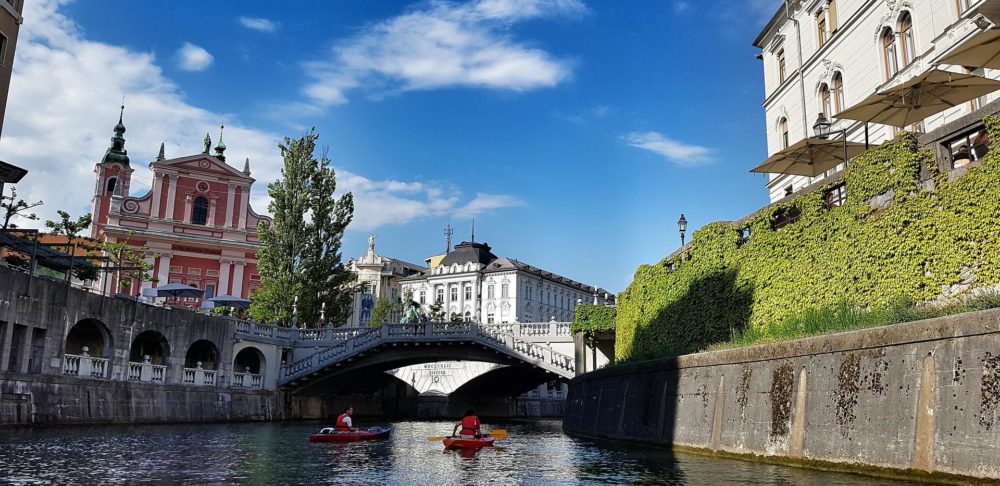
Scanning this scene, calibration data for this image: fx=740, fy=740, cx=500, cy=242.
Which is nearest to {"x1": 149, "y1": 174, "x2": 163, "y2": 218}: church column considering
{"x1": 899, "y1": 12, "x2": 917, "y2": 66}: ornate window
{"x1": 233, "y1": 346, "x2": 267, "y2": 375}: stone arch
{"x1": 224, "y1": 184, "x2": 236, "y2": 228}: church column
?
{"x1": 224, "y1": 184, "x2": 236, "y2": 228}: church column

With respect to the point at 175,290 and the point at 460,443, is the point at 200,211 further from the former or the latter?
the point at 460,443

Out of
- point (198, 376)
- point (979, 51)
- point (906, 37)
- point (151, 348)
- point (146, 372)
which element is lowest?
point (198, 376)

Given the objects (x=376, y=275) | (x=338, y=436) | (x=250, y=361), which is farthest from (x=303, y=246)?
(x=376, y=275)

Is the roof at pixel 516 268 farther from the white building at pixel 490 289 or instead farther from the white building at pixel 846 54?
the white building at pixel 846 54

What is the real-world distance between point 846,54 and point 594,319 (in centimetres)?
1932

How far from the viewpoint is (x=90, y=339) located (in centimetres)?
3378

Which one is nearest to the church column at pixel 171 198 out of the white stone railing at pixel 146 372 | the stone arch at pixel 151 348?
the stone arch at pixel 151 348

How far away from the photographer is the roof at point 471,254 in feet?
368

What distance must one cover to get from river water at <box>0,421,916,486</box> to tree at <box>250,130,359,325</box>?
992 inches

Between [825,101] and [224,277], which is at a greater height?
[825,101]

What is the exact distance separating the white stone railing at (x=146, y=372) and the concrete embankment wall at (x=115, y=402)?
411mm

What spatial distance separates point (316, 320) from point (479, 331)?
14.1 m

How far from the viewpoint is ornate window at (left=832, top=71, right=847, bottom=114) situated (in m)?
33.4

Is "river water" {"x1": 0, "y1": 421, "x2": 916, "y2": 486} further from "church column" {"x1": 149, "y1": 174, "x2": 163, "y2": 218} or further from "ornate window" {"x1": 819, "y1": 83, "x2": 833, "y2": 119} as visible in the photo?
"church column" {"x1": 149, "y1": 174, "x2": 163, "y2": 218}
